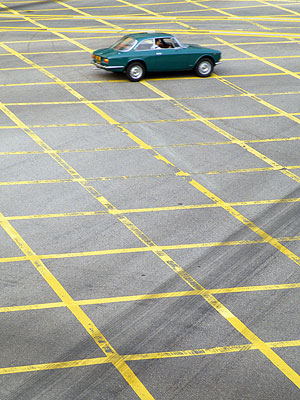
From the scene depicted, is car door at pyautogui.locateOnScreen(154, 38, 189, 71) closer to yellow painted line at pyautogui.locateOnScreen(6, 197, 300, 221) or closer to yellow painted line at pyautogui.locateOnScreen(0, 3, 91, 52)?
yellow painted line at pyautogui.locateOnScreen(0, 3, 91, 52)

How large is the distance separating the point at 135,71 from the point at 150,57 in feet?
2.01

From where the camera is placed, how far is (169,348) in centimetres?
838

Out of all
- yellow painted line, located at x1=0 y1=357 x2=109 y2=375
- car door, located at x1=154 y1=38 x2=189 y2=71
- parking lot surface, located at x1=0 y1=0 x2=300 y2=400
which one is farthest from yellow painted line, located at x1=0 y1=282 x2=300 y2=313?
car door, located at x1=154 y1=38 x2=189 y2=71

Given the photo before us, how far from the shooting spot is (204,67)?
2047 cm

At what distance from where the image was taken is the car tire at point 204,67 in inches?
802

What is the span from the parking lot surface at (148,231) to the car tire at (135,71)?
0.28 meters

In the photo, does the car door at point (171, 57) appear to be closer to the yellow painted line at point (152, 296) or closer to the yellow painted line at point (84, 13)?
the yellow painted line at point (84, 13)

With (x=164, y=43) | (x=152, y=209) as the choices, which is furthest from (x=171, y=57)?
(x=152, y=209)

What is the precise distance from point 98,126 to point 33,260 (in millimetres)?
6541

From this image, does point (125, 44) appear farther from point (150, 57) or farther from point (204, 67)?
point (204, 67)

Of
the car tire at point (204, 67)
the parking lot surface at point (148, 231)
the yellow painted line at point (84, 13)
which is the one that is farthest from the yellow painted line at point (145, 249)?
the yellow painted line at point (84, 13)

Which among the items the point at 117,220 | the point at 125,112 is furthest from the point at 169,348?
the point at 125,112

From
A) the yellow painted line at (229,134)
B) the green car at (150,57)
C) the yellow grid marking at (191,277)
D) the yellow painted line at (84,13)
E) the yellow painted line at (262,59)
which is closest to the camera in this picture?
the yellow grid marking at (191,277)

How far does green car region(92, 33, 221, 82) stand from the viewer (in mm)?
19375
